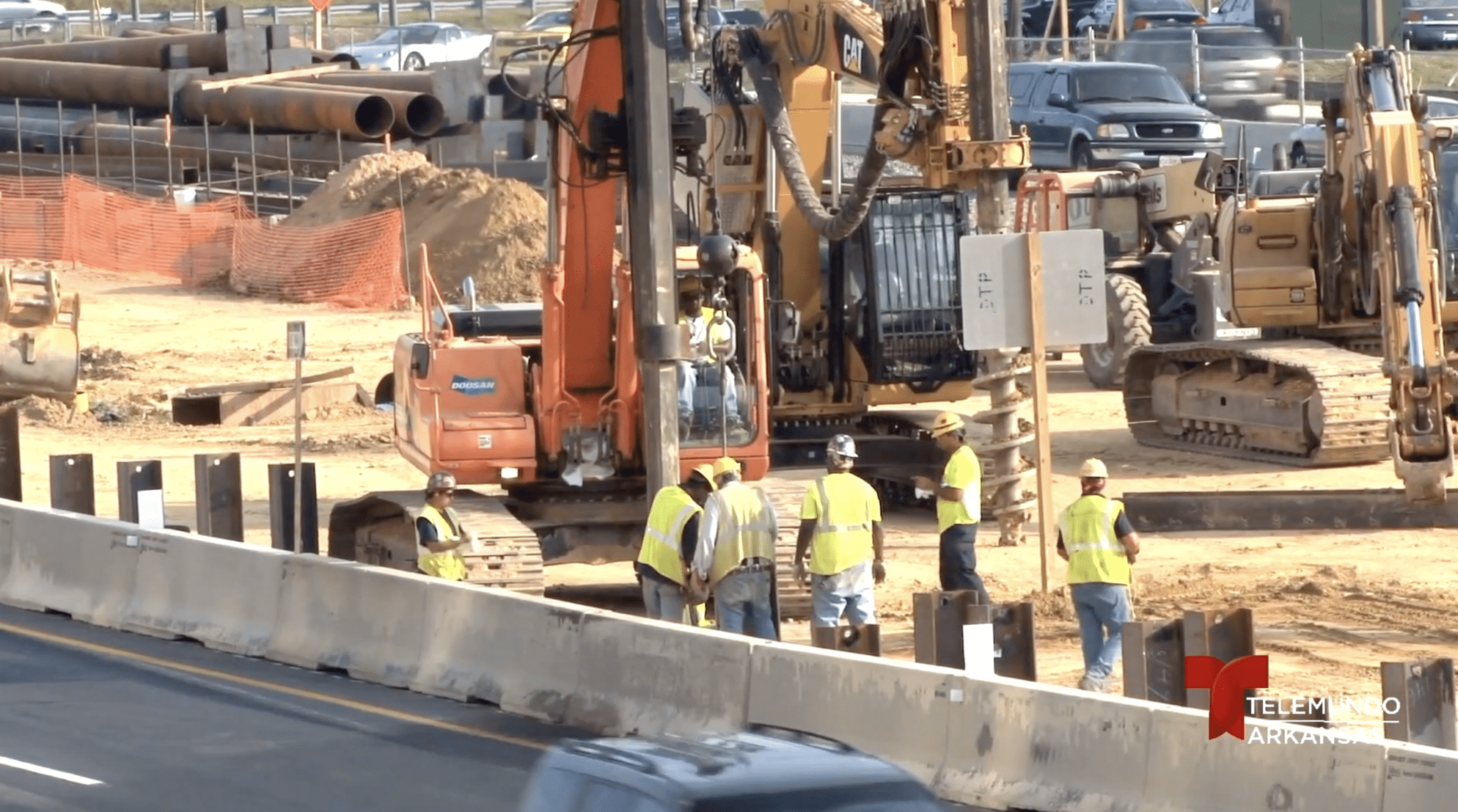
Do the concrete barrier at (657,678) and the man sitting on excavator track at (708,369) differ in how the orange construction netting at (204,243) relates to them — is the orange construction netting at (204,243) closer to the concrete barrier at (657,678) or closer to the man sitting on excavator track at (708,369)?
the man sitting on excavator track at (708,369)

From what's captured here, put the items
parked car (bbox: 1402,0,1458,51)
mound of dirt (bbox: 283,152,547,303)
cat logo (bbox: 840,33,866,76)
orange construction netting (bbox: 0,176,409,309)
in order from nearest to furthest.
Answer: cat logo (bbox: 840,33,866,76), mound of dirt (bbox: 283,152,547,303), orange construction netting (bbox: 0,176,409,309), parked car (bbox: 1402,0,1458,51)

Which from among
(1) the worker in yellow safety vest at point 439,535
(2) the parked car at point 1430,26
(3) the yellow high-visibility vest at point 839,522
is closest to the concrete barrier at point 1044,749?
(3) the yellow high-visibility vest at point 839,522

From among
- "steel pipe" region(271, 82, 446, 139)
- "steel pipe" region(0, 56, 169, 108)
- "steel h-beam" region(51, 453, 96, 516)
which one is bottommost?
"steel h-beam" region(51, 453, 96, 516)

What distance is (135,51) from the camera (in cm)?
4762

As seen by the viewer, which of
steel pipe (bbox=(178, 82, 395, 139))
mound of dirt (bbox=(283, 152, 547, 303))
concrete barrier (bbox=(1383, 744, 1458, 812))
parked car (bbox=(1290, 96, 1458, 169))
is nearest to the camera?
concrete barrier (bbox=(1383, 744, 1458, 812))

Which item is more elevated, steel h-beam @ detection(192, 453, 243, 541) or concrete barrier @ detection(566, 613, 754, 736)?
steel h-beam @ detection(192, 453, 243, 541)

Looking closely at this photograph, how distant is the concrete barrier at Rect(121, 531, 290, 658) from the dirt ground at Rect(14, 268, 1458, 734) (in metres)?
2.91

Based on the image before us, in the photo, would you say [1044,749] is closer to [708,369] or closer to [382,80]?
[708,369]

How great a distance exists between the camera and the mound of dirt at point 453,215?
37.2 meters

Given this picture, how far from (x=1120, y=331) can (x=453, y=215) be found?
541 inches

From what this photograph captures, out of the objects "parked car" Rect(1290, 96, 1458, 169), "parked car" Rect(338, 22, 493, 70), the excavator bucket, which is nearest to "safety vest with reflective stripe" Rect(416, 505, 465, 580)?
the excavator bucket

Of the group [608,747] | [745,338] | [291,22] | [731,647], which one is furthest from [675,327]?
[291,22]

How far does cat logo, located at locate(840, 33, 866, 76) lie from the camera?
20.4 meters

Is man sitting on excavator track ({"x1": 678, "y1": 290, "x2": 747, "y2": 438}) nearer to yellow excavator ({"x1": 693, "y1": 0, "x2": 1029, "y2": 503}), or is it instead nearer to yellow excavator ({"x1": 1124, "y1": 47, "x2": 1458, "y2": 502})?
yellow excavator ({"x1": 693, "y1": 0, "x2": 1029, "y2": 503})
